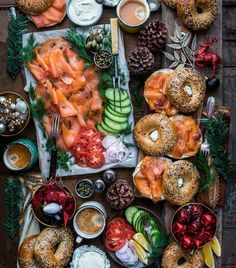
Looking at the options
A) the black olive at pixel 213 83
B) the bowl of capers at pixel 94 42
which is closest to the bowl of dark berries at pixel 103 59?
the bowl of capers at pixel 94 42

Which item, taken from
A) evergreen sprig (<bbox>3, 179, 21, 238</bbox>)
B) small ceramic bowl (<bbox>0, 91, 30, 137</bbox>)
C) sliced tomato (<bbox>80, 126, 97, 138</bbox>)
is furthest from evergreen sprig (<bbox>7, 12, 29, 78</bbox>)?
evergreen sprig (<bbox>3, 179, 21, 238</bbox>)

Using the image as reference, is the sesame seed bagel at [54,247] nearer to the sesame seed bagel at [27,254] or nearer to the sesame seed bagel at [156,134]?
the sesame seed bagel at [27,254]

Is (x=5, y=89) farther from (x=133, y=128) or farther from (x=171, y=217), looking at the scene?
(x=171, y=217)

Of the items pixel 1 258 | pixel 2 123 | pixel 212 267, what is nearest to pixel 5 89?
pixel 2 123

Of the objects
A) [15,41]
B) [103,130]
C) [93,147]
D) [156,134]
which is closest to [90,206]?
[93,147]

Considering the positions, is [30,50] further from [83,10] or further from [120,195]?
[120,195]

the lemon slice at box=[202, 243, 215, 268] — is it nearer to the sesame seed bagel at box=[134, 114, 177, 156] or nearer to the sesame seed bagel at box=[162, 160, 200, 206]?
the sesame seed bagel at box=[162, 160, 200, 206]
